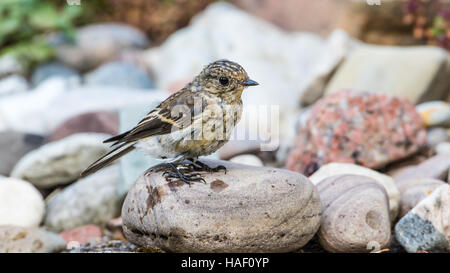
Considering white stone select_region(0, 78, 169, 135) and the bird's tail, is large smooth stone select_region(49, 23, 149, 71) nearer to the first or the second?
white stone select_region(0, 78, 169, 135)

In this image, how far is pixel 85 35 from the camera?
1161 cm

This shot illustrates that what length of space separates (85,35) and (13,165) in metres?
5.07

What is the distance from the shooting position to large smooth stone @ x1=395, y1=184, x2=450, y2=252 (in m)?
4.02

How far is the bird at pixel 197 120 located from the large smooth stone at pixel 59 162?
2.40 metres

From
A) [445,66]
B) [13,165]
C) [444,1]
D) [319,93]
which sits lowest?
[13,165]

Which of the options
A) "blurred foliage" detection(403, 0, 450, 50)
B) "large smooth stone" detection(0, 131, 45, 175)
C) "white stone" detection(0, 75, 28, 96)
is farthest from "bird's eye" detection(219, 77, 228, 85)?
"white stone" detection(0, 75, 28, 96)

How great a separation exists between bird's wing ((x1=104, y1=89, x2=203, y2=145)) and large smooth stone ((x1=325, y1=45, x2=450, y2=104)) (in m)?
4.13

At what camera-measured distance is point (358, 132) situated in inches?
235

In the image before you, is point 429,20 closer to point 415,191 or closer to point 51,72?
point 415,191

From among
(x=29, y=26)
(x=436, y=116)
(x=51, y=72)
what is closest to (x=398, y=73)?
(x=436, y=116)

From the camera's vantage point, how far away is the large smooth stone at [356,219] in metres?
4.15

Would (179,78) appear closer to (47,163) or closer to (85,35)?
(85,35)

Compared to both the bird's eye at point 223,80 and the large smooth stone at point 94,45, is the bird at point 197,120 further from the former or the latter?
the large smooth stone at point 94,45
